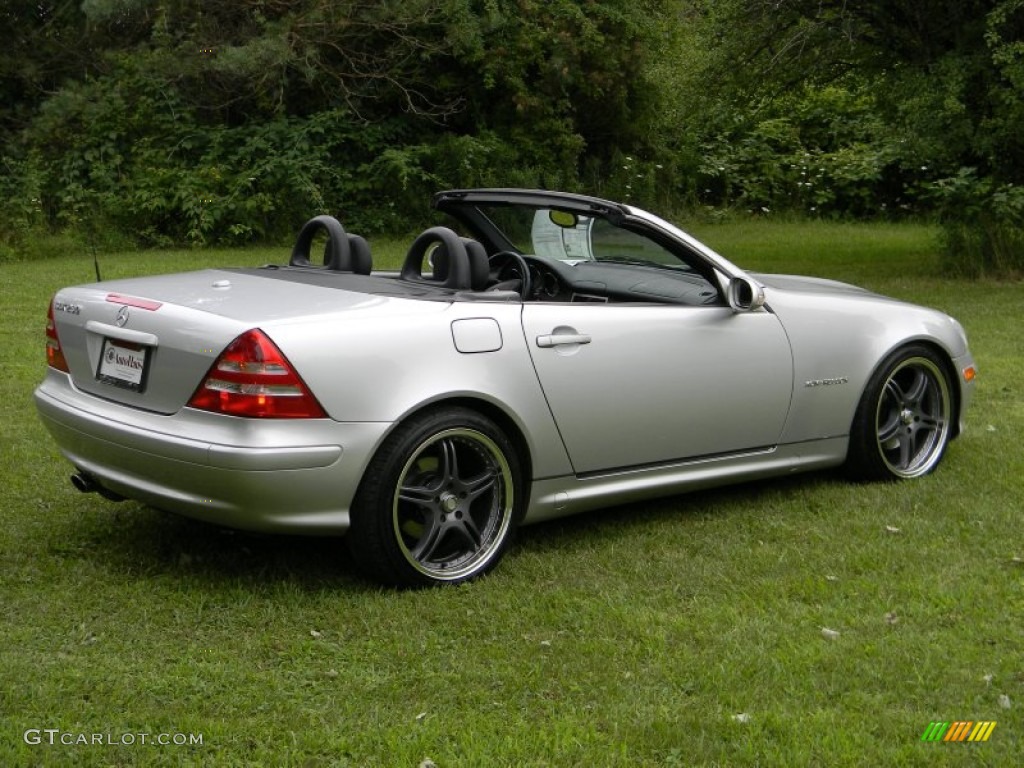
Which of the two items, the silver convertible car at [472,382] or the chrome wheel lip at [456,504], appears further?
the chrome wheel lip at [456,504]

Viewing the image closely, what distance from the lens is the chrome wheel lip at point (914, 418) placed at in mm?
6449

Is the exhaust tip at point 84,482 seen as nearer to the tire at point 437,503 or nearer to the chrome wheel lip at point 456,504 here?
the tire at point 437,503

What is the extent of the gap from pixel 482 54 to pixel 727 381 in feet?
50.3

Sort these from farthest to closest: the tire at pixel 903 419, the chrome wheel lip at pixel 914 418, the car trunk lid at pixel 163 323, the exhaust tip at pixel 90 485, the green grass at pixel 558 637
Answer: the chrome wheel lip at pixel 914 418
the tire at pixel 903 419
the exhaust tip at pixel 90 485
the car trunk lid at pixel 163 323
the green grass at pixel 558 637

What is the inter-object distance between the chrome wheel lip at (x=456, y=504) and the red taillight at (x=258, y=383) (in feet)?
1.58

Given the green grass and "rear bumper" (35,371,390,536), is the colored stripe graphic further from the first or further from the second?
"rear bumper" (35,371,390,536)

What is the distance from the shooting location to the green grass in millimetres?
3680

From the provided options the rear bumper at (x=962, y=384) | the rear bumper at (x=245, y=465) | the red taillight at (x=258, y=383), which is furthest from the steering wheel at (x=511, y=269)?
the rear bumper at (x=962, y=384)

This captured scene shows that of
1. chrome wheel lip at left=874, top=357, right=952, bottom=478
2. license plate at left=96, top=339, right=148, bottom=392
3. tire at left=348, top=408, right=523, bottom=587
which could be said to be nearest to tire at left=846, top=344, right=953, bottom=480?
chrome wheel lip at left=874, top=357, right=952, bottom=478

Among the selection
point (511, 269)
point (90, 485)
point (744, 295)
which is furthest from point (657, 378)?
point (90, 485)

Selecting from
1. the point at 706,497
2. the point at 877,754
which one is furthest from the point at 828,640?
the point at 706,497

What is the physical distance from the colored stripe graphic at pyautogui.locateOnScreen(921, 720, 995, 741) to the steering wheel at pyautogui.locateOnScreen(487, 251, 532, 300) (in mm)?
2466

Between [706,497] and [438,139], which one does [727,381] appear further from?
[438,139]

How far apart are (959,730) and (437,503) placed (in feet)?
6.42
